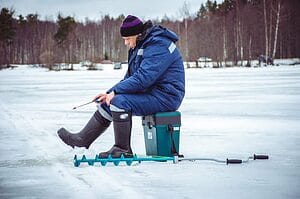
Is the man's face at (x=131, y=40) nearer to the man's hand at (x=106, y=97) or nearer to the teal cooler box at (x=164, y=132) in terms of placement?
the man's hand at (x=106, y=97)

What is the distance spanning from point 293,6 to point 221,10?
9.43 metres

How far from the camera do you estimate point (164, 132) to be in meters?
3.98

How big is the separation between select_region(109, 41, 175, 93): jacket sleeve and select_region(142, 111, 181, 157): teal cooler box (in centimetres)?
29

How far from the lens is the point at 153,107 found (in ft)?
13.0

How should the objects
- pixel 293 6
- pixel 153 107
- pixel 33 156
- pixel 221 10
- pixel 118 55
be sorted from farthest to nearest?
pixel 118 55
pixel 221 10
pixel 293 6
pixel 33 156
pixel 153 107

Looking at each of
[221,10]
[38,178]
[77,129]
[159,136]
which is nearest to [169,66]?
[159,136]

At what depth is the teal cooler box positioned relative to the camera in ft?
13.0

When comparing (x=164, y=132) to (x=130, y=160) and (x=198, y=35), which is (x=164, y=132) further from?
(x=198, y=35)

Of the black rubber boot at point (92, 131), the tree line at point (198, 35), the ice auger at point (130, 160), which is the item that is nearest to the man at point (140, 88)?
the black rubber boot at point (92, 131)

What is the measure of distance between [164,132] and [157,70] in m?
0.51

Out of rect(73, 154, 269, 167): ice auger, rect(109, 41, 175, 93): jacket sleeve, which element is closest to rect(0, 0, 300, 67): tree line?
rect(109, 41, 175, 93): jacket sleeve

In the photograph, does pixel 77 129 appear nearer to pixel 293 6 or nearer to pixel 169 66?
pixel 169 66

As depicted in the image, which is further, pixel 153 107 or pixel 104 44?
pixel 104 44

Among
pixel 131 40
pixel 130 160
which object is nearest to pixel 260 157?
pixel 130 160
